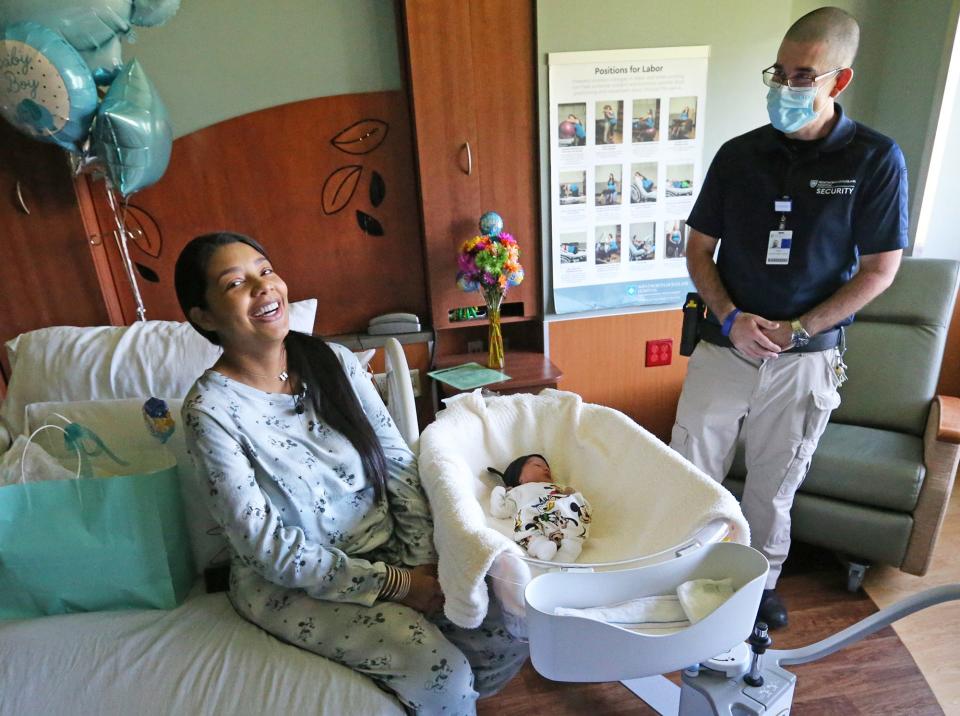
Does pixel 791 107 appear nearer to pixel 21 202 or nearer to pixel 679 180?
pixel 679 180

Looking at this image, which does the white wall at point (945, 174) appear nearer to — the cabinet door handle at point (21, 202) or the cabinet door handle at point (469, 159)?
the cabinet door handle at point (469, 159)

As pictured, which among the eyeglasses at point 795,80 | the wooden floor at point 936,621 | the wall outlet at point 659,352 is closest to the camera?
the eyeglasses at point 795,80

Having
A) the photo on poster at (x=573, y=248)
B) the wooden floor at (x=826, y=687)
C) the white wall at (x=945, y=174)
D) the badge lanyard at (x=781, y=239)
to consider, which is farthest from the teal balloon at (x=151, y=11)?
the white wall at (x=945, y=174)

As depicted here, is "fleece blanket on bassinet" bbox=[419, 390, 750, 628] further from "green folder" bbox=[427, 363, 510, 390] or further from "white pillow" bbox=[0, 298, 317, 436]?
"white pillow" bbox=[0, 298, 317, 436]

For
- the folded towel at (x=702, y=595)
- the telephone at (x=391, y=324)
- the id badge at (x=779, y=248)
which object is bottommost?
the folded towel at (x=702, y=595)

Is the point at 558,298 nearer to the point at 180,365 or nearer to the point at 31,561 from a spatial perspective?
the point at 180,365

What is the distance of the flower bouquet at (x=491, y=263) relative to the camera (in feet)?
6.48

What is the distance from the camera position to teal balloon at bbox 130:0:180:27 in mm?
1560

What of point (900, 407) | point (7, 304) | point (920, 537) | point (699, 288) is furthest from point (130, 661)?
point (900, 407)

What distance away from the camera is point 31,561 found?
113 centimetres

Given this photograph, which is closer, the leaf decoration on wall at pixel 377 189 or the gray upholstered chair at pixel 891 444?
the gray upholstered chair at pixel 891 444

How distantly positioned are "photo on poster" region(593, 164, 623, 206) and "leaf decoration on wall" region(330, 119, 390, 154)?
815mm

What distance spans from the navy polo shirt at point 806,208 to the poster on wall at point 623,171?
57cm

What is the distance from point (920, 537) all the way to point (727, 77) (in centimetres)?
171
